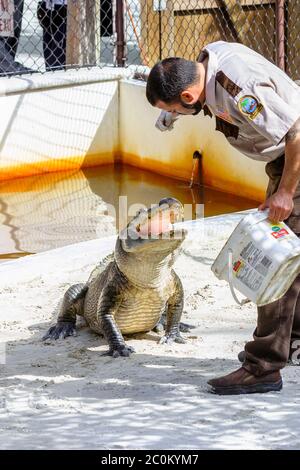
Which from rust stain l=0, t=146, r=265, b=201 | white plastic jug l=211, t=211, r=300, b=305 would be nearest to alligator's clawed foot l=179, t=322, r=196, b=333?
white plastic jug l=211, t=211, r=300, b=305

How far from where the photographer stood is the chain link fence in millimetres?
10695

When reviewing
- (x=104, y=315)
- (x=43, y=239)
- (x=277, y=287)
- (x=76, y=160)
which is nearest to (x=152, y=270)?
(x=104, y=315)

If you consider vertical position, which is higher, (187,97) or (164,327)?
(187,97)

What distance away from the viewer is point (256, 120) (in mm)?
4203

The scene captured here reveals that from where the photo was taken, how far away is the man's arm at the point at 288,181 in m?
4.25

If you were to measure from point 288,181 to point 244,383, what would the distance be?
0.99 m

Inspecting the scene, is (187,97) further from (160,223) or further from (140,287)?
(140,287)

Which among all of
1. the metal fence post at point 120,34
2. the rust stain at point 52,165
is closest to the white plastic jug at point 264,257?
the rust stain at point 52,165

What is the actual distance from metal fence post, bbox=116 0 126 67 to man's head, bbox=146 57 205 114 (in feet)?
20.5

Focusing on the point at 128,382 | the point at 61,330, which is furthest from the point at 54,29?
the point at 128,382

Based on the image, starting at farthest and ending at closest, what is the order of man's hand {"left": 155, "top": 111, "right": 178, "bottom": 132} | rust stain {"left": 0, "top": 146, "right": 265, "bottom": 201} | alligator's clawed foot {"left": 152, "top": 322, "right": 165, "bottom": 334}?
rust stain {"left": 0, "top": 146, "right": 265, "bottom": 201}, alligator's clawed foot {"left": 152, "top": 322, "right": 165, "bottom": 334}, man's hand {"left": 155, "top": 111, "right": 178, "bottom": 132}

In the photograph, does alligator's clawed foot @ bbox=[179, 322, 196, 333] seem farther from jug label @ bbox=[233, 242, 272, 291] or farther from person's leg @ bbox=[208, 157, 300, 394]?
jug label @ bbox=[233, 242, 272, 291]

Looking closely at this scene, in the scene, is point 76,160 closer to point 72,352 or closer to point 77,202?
point 77,202
